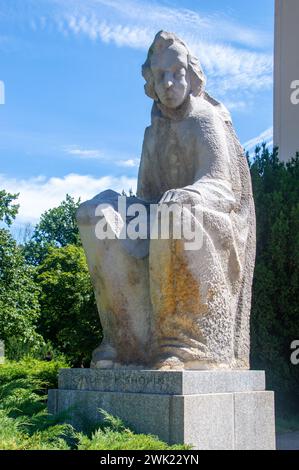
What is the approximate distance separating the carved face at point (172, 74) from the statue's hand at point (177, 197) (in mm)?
1150

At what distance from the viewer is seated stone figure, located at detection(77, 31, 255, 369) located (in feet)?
17.6

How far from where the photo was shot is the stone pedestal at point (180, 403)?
4.83 m

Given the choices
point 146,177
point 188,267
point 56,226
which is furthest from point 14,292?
point 56,226

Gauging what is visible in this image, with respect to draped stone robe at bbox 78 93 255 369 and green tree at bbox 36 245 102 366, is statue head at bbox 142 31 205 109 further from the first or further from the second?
green tree at bbox 36 245 102 366

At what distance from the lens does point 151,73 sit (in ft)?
20.7

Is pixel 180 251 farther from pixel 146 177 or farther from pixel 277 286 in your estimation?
pixel 277 286

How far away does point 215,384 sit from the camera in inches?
204

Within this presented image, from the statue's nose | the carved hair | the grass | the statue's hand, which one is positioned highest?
the carved hair

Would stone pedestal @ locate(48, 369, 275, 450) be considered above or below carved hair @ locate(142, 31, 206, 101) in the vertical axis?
below

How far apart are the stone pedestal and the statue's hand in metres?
1.28

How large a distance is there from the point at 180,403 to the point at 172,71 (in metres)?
2.94

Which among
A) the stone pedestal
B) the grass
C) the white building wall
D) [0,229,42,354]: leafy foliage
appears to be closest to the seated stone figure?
the stone pedestal

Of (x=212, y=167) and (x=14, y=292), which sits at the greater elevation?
(x=14, y=292)

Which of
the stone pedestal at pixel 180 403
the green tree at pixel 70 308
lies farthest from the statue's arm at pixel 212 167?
the green tree at pixel 70 308
